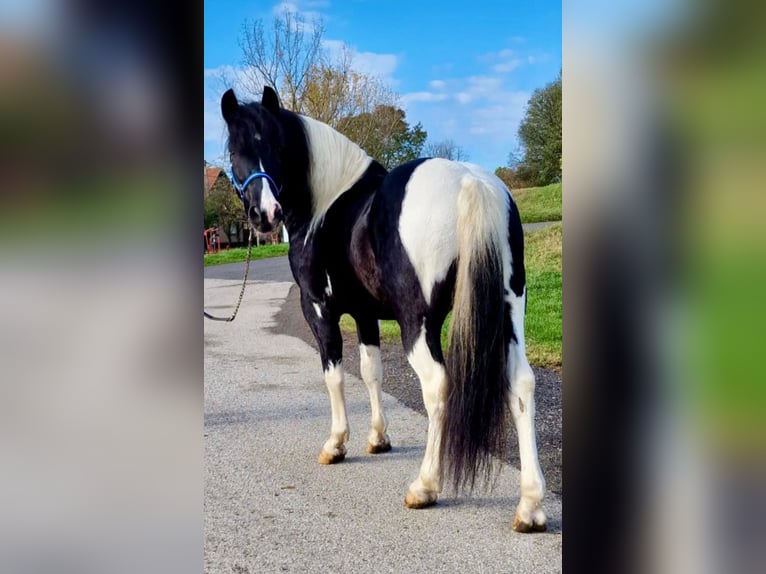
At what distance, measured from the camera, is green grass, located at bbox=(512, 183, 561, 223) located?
24.8 ft

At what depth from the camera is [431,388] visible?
9.41 ft

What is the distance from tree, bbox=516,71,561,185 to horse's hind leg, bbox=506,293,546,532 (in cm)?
402

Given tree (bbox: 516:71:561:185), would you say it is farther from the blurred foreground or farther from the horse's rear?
the blurred foreground

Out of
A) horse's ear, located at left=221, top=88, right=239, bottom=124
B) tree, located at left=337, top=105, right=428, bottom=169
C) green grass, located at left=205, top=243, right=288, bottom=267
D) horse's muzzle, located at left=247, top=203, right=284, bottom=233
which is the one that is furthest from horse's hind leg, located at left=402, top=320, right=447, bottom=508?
green grass, located at left=205, top=243, right=288, bottom=267

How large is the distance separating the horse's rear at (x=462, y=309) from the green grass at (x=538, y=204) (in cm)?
469

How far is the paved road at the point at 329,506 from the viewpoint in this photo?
98.0 inches

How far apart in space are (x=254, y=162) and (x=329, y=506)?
69.9 inches
